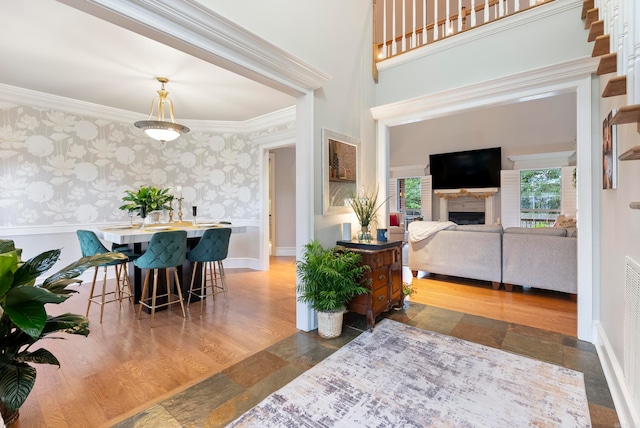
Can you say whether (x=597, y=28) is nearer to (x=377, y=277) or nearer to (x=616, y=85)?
(x=616, y=85)

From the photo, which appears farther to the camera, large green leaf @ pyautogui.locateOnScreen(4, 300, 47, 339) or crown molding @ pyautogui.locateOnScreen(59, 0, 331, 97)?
crown molding @ pyautogui.locateOnScreen(59, 0, 331, 97)

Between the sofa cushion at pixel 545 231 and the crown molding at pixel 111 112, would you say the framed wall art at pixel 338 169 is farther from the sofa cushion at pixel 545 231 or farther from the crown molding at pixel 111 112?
the sofa cushion at pixel 545 231

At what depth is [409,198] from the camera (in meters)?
9.30

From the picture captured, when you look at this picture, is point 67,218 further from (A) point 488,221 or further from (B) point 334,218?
(A) point 488,221

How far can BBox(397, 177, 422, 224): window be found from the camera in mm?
9102

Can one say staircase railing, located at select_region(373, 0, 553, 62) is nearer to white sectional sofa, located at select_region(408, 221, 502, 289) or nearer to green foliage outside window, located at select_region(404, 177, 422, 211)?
white sectional sofa, located at select_region(408, 221, 502, 289)

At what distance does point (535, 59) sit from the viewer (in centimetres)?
271

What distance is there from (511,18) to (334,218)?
2642mm

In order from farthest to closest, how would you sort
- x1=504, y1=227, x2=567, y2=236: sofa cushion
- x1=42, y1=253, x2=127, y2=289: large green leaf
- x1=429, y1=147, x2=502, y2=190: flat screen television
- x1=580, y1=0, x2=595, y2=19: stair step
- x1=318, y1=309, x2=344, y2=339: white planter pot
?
x1=429, y1=147, x2=502, y2=190: flat screen television → x1=504, y1=227, x2=567, y2=236: sofa cushion → x1=318, y1=309, x2=344, y2=339: white planter pot → x1=580, y1=0, x2=595, y2=19: stair step → x1=42, y1=253, x2=127, y2=289: large green leaf

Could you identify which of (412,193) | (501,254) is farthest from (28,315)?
(412,193)

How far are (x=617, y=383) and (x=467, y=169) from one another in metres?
7.06

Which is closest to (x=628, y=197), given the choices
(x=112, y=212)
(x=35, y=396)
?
(x=35, y=396)

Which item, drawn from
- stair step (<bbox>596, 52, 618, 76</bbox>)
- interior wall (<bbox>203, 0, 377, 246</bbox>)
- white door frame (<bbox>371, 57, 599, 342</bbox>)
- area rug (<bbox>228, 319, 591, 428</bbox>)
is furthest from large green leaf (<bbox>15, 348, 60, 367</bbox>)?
white door frame (<bbox>371, 57, 599, 342</bbox>)

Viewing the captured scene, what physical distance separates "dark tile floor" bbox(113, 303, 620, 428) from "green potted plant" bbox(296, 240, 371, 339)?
0.56ft
